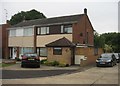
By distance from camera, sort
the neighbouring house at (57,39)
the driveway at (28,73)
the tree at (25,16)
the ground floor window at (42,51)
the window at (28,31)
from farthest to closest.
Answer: the tree at (25,16), the window at (28,31), the ground floor window at (42,51), the neighbouring house at (57,39), the driveway at (28,73)

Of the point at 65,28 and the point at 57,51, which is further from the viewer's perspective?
the point at 65,28

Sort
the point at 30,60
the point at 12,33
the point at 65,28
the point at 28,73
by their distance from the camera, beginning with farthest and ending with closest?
1. the point at 12,33
2. the point at 65,28
3. the point at 30,60
4. the point at 28,73

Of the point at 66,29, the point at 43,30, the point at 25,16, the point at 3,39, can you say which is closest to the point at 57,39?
the point at 66,29

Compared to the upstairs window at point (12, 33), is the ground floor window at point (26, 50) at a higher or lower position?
lower

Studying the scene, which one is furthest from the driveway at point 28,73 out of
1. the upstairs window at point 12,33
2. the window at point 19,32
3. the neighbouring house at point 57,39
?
the upstairs window at point 12,33

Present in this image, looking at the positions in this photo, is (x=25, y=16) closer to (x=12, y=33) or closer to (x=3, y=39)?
(x=3, y=39)

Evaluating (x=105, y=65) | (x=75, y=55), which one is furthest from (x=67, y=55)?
(x=105, y=65)

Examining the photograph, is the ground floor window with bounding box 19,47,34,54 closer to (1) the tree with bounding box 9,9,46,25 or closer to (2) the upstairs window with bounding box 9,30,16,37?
(2) the upstairs window with bounding box 9,30,16,37

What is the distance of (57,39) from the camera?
3566cm

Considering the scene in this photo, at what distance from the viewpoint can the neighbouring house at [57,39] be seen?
31.5 m

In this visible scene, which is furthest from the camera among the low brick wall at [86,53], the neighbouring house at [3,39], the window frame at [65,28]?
the neighbouring house at [3,39]

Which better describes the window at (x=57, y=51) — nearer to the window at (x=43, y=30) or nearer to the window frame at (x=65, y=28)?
the window frame at (x=65, y=28)

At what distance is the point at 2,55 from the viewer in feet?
151

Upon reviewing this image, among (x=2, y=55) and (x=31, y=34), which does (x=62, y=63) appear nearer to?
(x=31, y=34)
